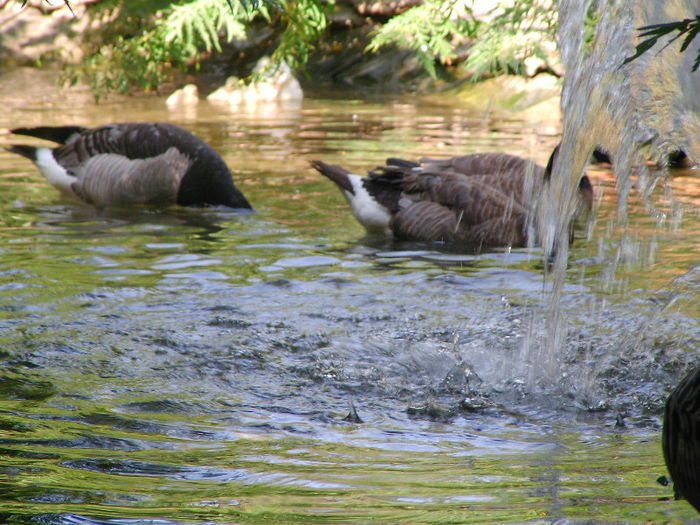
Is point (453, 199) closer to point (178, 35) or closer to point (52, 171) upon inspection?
point (52, 171)

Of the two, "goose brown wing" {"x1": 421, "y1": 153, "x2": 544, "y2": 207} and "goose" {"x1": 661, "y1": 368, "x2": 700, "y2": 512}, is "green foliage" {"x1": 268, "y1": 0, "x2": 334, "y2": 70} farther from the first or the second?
"goose" {"x1": 661, "y1": 368, "x2": 700, "y2": 512}

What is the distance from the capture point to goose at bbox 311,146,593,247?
23.7 ft

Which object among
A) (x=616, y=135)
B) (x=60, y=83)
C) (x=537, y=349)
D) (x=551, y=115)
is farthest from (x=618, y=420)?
(x=60, y=83)

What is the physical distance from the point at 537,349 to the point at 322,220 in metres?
3.87

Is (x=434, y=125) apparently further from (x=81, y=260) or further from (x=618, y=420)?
(x=618, y=420)

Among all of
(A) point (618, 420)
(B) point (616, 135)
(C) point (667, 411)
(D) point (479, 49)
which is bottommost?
(A) point (618, 420)

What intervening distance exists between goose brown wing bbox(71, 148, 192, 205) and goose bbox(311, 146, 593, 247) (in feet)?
5.95

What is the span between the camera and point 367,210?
7.73 m

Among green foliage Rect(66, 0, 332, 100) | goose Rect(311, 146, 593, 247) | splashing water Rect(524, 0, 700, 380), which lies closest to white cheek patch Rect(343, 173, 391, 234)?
goose Rect(311, 146, 593, 247)

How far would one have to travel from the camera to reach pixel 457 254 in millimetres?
7020

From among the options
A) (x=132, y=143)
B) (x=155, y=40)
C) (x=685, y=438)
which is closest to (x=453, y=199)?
(x=132, y=143)

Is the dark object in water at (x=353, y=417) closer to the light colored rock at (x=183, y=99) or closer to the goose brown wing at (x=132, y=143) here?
the goose brown wing at (x=132, y=143)

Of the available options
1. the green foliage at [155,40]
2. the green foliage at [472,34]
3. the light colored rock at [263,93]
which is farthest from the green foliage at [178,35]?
the light colored rock at [263,93]

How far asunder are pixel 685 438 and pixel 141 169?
7.55 m
